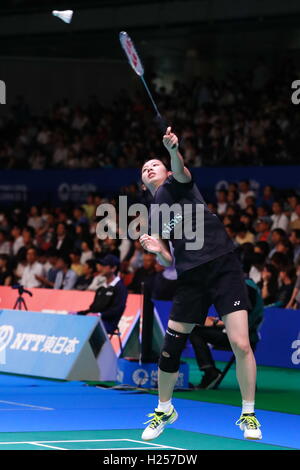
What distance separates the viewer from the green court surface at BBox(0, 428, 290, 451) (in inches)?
297

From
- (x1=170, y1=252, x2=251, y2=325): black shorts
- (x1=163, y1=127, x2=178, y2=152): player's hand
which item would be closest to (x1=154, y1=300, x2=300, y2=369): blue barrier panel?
(x1=170, y1=252, x2=251, y2=325): black shorts

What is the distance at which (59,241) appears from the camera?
68.3 ft

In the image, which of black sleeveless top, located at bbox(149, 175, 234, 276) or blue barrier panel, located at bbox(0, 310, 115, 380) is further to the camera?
blue barrier panel, located at bbox(0, 310, 115, 380)

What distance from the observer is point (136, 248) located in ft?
62.4

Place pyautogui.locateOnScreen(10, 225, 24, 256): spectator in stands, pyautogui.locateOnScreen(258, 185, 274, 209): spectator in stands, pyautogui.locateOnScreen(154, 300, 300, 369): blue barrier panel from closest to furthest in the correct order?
pyautogui.locateOnScreen(154, 300, 300, 369): blue barrier panel
pyautogui.locateOnScreen(258, 185, 274, 209): spectator in stands
pyautogui.locateOnScreen(10, 225, 24, 256): spectator in stands

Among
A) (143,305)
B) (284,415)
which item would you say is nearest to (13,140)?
(143,305)

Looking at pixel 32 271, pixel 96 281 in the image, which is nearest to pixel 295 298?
pixel 96 281

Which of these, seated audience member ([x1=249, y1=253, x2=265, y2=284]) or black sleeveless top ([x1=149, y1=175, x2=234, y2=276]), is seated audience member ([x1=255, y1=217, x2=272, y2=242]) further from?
black sleeveless top ([x1=149, y1=175, x2=234, y2=276])

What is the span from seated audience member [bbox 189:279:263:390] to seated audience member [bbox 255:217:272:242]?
5.15 m

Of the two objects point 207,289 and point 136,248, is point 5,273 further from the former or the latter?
point 207,289

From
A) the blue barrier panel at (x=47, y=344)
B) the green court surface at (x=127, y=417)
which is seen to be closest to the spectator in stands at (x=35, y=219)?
the blue barrier panel at (x=47, y=344)

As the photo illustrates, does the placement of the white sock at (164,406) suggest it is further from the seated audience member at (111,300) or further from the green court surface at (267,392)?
the seated audience member at (111,300)

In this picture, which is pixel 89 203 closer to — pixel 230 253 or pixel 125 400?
pixel 125 400

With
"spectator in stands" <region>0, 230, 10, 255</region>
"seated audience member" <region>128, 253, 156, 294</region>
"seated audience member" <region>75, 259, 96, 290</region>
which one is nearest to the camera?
"seated audience member" <region>128, 253, 156, 294</region>
